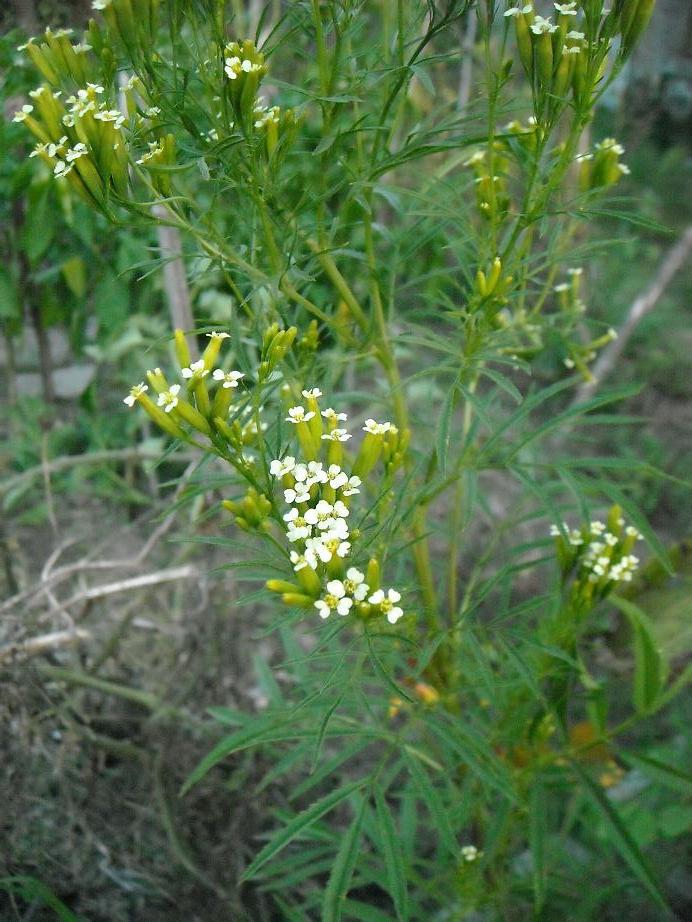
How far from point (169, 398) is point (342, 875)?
72cm

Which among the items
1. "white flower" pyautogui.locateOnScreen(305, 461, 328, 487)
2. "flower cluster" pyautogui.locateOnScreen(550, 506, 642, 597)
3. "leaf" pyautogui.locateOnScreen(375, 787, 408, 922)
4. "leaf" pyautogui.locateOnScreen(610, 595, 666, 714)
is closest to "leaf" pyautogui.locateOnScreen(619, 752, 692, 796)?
"leaf" pyautogui.locateOnScreen(610, 595, 666, 714)

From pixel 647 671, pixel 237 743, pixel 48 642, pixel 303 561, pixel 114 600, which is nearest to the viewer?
pixel 303 561

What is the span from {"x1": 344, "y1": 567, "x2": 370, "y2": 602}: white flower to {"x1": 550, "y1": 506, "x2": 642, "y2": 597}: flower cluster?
1.45 feet

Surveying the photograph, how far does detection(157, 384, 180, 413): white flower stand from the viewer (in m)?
1.08

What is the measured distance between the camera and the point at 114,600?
242 cm

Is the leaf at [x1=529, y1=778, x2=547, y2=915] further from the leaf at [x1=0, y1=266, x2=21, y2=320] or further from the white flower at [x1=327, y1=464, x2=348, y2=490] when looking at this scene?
the leaf at [x1=0, y1=266, x2=21, y2=320]

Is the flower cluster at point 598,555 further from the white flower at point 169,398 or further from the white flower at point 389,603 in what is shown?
the white flower at point 169,398

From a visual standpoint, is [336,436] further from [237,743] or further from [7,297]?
[7,297]

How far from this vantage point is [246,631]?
7.71 feet

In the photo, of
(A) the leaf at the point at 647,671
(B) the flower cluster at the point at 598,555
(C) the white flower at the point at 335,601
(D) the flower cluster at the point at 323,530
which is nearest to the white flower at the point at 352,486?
(D) the flower cluster at the point at 323,530

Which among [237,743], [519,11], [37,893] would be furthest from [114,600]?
[519,11]

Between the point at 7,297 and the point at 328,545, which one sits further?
the point at 7,297

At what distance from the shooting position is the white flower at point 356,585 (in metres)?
1.05

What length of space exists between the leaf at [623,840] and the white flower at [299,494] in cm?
77
